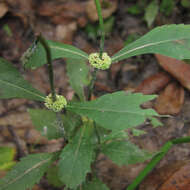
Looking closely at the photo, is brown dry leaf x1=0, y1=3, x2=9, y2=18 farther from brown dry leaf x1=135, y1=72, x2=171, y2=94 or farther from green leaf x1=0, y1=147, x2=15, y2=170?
brown dry leaf x1=135, y1=72, x2=171, y2=94

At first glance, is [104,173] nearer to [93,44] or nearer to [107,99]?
[107,99]

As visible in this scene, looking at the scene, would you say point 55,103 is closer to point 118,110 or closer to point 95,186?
point 118,110

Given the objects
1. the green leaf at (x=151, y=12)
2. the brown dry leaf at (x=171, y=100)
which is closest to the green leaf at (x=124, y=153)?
the brown dry leaf at (x=171, y=100)

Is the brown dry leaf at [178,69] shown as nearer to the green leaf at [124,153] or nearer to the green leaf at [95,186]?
the green leaf at [124,153]

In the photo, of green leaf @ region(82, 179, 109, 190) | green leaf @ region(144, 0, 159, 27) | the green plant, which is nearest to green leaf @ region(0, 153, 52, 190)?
the green plant

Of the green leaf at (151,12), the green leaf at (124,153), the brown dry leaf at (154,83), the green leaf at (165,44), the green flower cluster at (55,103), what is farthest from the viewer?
the green leaf at (151,12)

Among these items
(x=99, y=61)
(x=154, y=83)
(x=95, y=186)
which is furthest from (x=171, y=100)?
(x=99, y=61)
